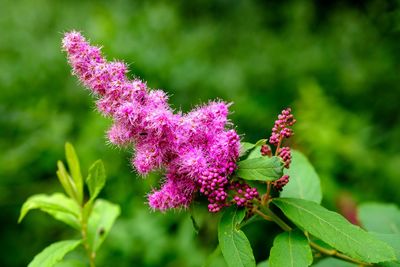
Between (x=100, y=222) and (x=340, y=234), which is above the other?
(x=100, y=222)

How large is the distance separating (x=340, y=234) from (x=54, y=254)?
0.97 metres

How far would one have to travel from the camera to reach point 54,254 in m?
1.74

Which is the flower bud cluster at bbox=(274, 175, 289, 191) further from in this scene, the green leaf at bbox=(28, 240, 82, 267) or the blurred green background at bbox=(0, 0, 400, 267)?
the blurred green background at bbox=(0, 0, 400, 267)

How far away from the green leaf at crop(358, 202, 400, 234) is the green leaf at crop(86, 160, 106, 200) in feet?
3.75

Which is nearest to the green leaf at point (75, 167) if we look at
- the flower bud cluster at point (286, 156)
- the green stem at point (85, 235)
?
the green stem at point (85, 235)

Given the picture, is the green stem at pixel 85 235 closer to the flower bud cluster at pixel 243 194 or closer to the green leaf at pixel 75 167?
the green leaf at pixel 75 167

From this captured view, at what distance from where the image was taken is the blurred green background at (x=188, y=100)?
406 centimetres

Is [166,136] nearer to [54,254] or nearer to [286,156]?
[286,156]

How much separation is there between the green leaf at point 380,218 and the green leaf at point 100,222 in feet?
3.54

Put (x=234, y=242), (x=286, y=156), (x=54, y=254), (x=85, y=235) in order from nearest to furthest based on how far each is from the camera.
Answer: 1. (x=234, y=242)
2. (x=286, y=156)
3. (x=54, y=254)
4. (x=85, y=235)

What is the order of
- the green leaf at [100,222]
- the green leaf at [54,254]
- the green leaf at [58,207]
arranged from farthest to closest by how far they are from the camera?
the green leaf at [100,222], the green leaf at [58,207], the green leaf at [54,254]

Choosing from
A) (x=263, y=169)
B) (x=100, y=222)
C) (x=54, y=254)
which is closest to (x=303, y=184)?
(x=263, y=169)

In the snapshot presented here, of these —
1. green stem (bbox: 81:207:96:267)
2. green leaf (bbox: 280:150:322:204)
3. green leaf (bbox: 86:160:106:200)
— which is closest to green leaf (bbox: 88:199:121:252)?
green stem (bbox: 81:207:96:267)

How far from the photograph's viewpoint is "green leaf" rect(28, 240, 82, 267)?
169cm
